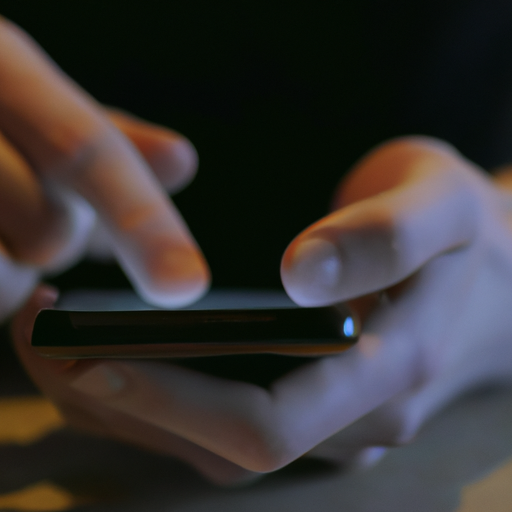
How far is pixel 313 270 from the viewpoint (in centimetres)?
26

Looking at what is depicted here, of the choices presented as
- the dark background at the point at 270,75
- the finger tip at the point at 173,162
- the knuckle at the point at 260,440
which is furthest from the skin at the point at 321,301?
the dark background at the point at 270,75

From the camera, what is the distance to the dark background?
2.60ft

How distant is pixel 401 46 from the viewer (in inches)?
32.0

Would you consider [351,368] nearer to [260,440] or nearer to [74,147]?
[260,440]

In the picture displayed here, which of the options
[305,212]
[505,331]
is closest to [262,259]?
[305,212]

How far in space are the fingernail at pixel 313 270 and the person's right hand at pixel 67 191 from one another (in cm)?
8

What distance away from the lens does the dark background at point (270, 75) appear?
31.2 inches

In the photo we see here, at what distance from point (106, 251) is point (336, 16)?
54 cm

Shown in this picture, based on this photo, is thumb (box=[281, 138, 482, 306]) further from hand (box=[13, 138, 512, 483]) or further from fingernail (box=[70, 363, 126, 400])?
fingernail (box=[70, 363, 126, 400])

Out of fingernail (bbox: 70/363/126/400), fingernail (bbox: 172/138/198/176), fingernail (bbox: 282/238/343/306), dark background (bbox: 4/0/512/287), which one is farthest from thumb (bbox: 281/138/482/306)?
dark background (bbox: 4/0/512/287)

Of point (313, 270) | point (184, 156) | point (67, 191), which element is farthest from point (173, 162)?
point (313, 270)

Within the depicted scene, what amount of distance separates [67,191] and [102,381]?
20cm

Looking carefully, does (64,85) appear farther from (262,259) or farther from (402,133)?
(402,133)

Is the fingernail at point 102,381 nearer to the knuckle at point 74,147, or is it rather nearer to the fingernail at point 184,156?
the knuckle at point 74,147
